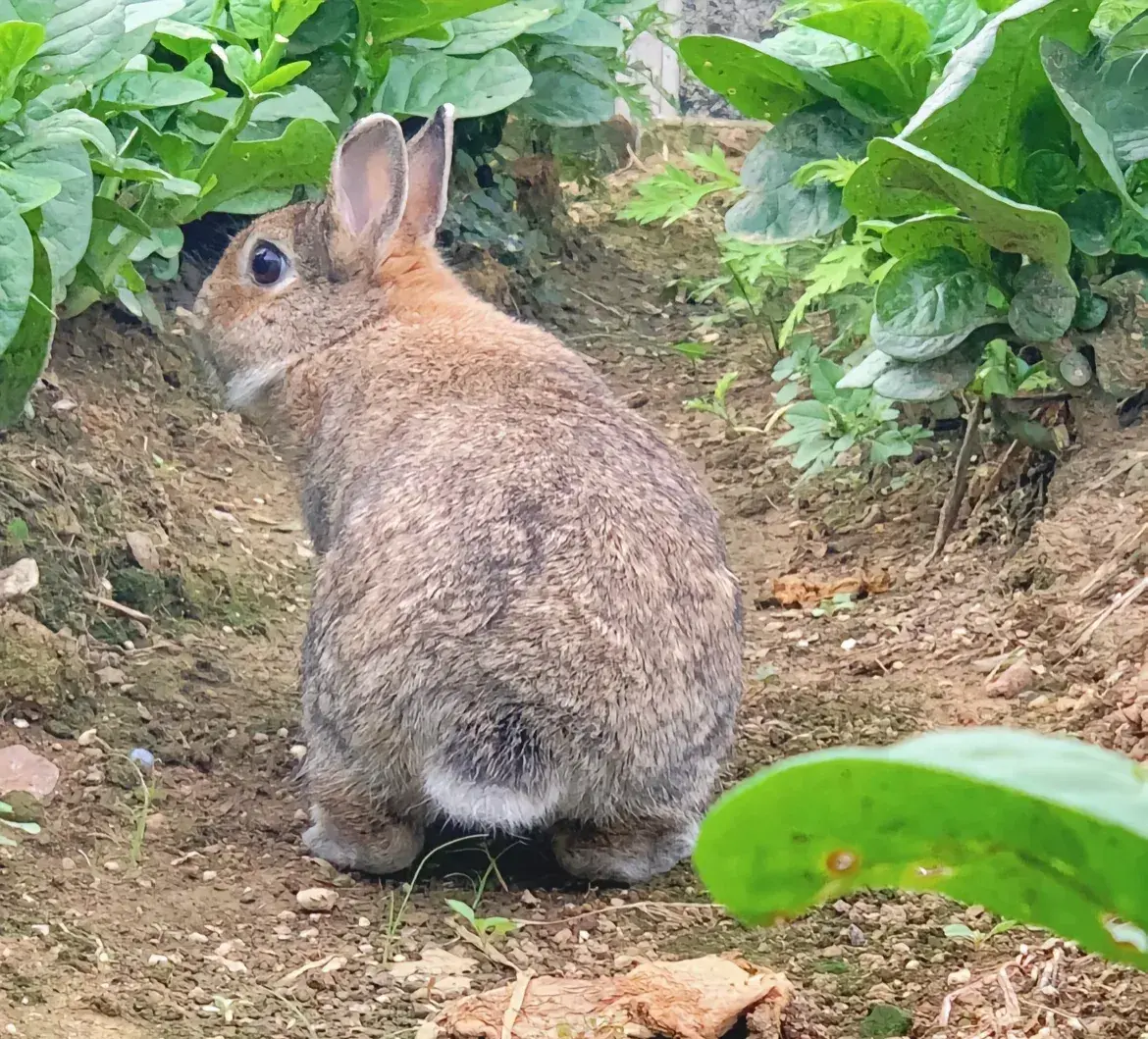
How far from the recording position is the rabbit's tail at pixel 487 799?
9.16ft

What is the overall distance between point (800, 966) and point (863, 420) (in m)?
2.53

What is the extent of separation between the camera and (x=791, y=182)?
4098mm

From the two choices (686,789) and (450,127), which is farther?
(450,127)

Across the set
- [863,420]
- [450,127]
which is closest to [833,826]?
[450,127]

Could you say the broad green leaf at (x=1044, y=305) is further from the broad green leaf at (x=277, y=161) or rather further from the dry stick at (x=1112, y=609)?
the broad green leaf at (x=277, y=161)

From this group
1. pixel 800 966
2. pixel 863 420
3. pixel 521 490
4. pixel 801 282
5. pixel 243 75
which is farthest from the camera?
pixel 801 282

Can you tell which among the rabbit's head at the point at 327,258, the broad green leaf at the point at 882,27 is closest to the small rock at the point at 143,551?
the rabbit's head at the point at 327,258

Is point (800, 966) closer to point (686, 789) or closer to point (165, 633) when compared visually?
point (686, 789)

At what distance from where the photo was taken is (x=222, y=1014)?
2391 millimetres

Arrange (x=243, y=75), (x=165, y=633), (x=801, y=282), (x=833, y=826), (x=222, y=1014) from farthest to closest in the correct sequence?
1. (x=801, y=282)
2. (x=165, y=633)
3. (x=243, y=75)
4. (x=222, y=1014)
5. (x=833, y=826)

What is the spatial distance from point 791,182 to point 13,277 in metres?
2.18

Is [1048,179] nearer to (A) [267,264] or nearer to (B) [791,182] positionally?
(B) [791,182]

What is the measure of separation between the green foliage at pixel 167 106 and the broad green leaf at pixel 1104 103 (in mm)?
1737

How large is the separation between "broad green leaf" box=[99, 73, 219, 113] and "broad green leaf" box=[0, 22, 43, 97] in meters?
0.58
